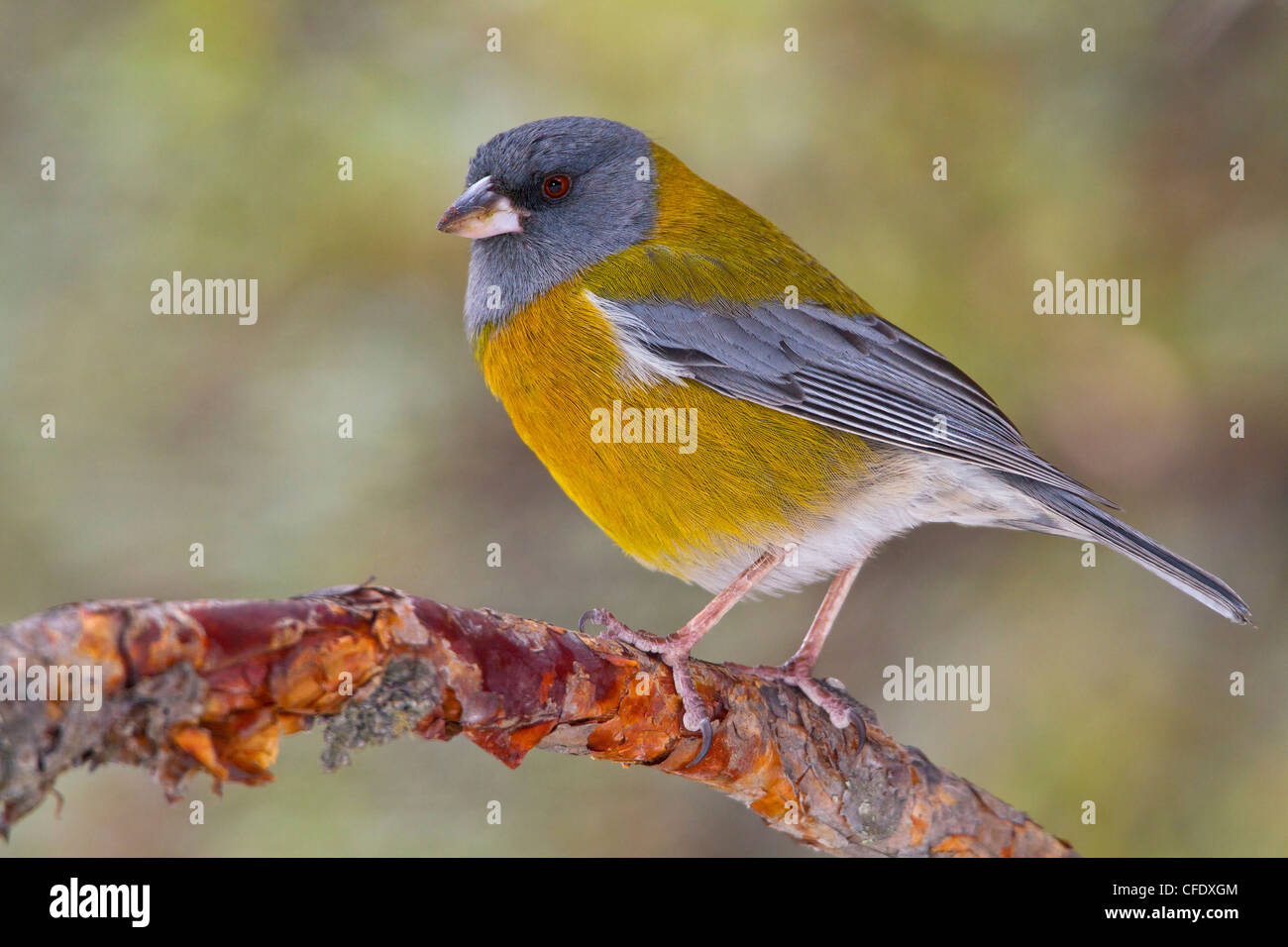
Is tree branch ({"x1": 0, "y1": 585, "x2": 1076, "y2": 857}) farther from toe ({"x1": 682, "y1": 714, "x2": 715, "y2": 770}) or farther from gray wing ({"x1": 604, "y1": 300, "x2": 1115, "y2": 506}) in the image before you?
gray wing ({"x1": 604, "y1": 300, "x2": 1115, "y2": 506})

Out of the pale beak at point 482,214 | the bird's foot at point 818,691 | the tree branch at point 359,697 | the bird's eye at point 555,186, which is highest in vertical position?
the bird's eye at point 555,186

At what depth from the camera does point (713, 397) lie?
143 inches

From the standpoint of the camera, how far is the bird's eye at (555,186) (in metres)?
3.98

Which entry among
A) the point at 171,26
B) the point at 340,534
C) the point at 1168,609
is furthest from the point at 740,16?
the point at 1168,609

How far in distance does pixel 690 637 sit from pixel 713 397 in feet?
2.61

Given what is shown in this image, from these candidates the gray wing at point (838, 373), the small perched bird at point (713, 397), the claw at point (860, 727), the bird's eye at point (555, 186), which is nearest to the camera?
the claw at point (860, 727)

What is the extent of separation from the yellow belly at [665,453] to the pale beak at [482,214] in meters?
0.36

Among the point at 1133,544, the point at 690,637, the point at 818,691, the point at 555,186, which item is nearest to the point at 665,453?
the point at 690,637

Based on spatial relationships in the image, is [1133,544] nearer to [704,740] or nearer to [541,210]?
[704,740]

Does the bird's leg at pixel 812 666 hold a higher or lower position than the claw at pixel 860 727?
higher

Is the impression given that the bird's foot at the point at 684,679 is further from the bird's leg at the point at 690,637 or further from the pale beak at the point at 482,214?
the pale beak at the point at 482,214

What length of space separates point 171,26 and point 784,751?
11.4ft

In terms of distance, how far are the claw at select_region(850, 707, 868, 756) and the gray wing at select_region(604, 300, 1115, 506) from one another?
83 cm

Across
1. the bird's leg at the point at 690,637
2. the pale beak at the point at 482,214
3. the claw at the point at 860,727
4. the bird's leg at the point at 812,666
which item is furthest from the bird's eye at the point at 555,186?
the claw at the point at 860,727
